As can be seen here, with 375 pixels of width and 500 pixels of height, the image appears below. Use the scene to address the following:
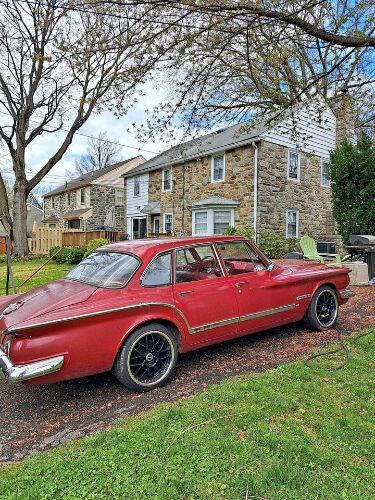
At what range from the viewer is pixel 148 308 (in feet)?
11.4

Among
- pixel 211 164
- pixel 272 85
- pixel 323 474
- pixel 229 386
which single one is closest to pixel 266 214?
pixel 211 164

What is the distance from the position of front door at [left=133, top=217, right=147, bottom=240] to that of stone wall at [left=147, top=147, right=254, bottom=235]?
35.9 inches

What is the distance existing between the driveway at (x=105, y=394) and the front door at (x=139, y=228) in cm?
1738

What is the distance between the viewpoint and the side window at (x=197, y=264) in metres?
4.03

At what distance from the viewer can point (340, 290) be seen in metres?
5.34

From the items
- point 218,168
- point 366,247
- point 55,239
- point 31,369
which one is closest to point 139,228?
point 55,239

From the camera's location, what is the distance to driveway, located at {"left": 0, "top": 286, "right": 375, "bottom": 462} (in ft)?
Answer: 9.30

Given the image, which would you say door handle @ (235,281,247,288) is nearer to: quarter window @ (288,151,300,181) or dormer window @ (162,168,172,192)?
quarter window @ (288,151,300,181)

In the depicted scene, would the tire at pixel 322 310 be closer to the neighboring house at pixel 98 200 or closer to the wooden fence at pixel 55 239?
the wooden fence at pixel 55 239

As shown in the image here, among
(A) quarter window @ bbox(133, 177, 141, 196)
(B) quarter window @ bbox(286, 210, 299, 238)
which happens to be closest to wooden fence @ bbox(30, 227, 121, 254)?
(A) quarter window @ bbox(133, 177, 141, 196)

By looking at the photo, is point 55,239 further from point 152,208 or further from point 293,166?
point 293,166

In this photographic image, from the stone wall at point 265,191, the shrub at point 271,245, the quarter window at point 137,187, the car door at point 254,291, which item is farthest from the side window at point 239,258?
the quarter window at point 137,187

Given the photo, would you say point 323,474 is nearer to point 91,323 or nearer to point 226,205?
point 91,323

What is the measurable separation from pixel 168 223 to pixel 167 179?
8.38 feet
